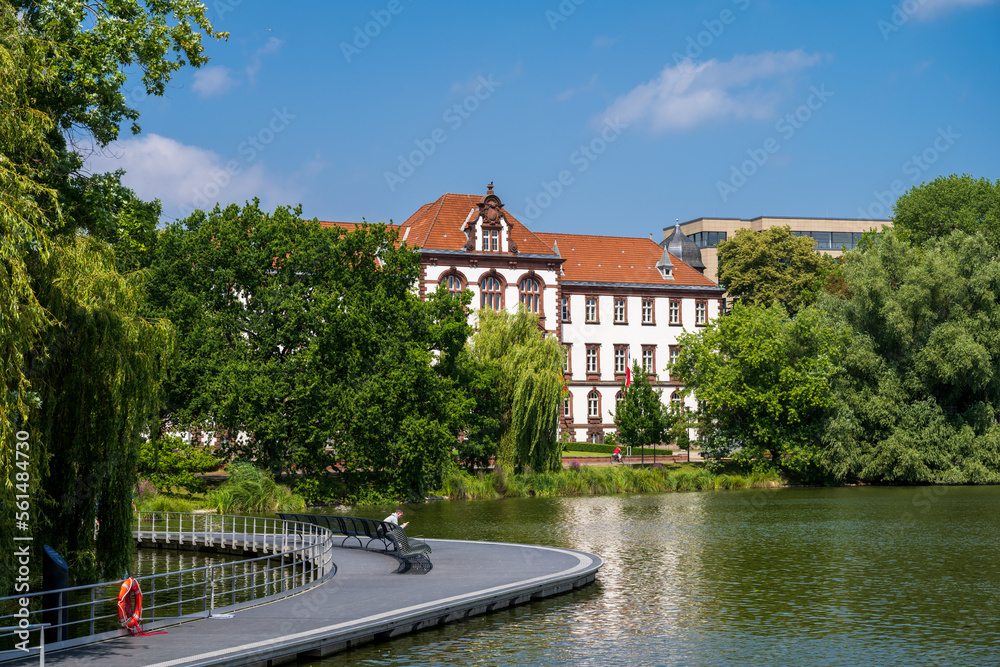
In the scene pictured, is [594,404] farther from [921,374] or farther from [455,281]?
[921,374]

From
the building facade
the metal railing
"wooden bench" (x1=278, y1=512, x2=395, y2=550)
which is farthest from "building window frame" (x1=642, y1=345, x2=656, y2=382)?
"wooden bench" (x1=278, y1=512, x2=395, y2=550)

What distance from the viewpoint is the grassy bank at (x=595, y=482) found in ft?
152

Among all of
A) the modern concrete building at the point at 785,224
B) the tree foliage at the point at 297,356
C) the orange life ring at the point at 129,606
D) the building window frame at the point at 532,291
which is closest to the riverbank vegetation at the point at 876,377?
the building window frame at the point at 532,291

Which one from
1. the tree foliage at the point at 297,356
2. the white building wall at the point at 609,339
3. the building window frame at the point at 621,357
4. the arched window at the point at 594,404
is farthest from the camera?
the building window frame at the point at 621,357

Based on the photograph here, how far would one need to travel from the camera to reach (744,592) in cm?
2145

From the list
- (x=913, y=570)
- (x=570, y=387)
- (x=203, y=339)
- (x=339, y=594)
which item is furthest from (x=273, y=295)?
(x=570, y=387)

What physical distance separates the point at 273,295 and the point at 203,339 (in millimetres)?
3383

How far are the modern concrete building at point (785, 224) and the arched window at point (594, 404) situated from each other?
47.5 m

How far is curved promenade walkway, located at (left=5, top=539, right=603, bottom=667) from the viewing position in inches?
556

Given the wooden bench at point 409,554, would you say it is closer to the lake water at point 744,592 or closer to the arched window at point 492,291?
the lake water at point 744,592

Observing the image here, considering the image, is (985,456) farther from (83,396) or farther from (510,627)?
(83,396)

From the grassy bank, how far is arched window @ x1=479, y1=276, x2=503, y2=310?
17.2m

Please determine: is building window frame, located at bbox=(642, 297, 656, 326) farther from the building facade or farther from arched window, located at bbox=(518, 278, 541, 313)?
arched window, located at bbox=(518, 278, 541, 313)

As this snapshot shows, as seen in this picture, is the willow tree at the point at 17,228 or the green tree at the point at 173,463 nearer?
the willow tree at the point at 17,228
